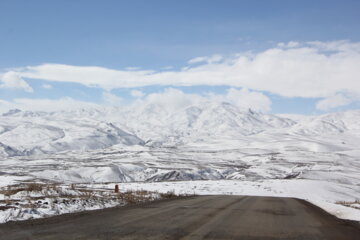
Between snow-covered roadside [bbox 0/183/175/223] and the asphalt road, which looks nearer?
the asphalt road

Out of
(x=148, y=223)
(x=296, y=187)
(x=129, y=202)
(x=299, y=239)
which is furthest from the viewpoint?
(x=296, y=187)

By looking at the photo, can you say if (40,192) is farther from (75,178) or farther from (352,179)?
(75,178)

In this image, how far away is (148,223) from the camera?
41.2ft

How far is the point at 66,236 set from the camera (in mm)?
9852

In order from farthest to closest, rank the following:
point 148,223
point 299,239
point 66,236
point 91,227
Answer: point 148,223
point 91,227
point 299,239
point 66,236

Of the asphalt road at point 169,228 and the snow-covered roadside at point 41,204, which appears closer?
the asphalt road at point 169,228

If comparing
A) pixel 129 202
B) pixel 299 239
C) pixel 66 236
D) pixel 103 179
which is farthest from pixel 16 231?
pixel 103 179

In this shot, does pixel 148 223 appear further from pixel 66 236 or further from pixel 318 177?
pixel 318 177

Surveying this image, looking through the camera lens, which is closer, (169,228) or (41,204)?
(169,228)

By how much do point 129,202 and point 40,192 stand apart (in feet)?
17.4

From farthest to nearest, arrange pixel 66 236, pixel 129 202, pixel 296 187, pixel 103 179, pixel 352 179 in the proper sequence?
pixel 103 179, pixel 352 179, pixel 296 187, pixel 129 202, pixel 66 236

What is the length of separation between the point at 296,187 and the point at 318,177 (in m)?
40.7

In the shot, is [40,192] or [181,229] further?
[40,192]

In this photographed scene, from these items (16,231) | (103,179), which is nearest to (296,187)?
(16,231)
